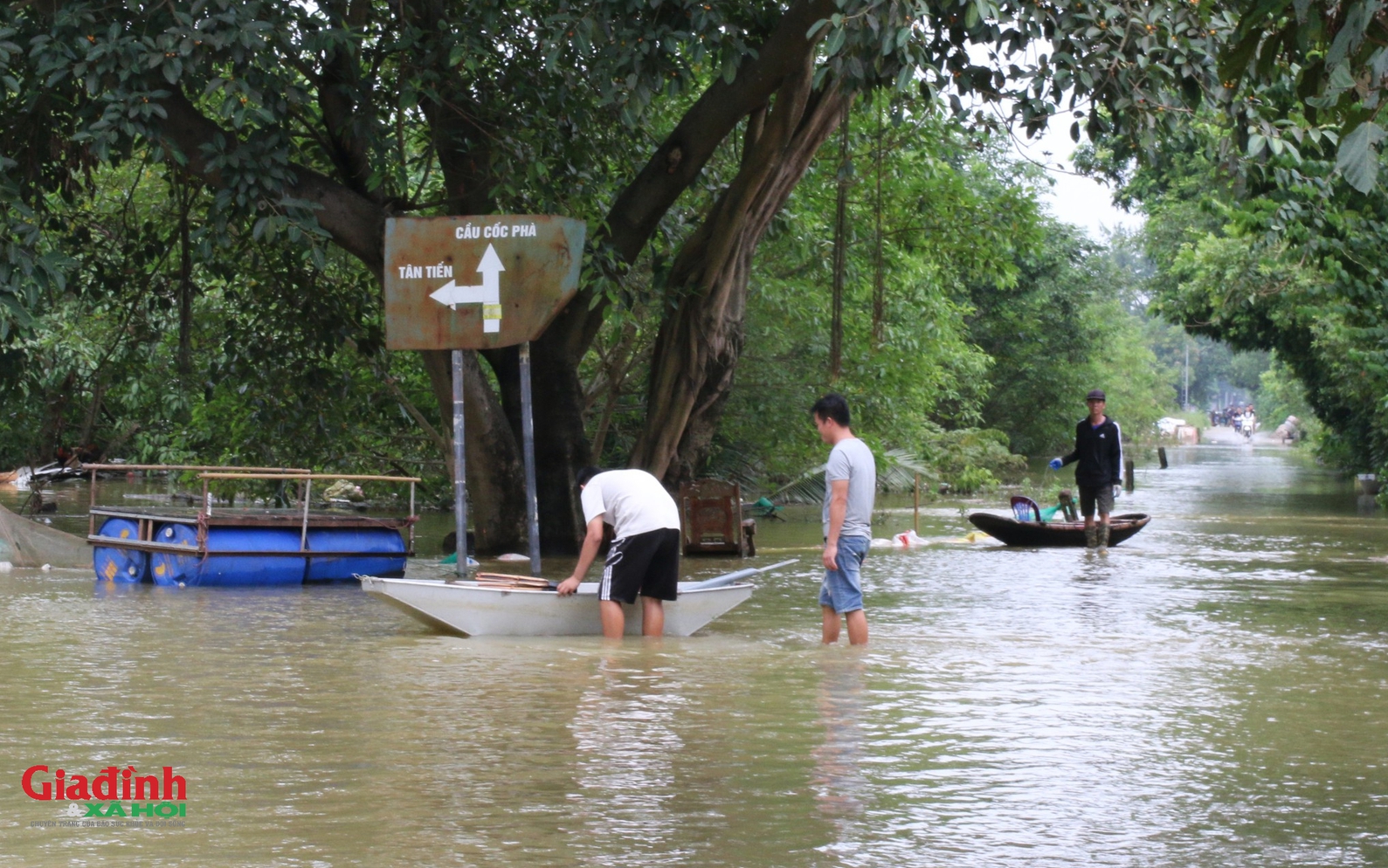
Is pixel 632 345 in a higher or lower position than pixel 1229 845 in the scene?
higher

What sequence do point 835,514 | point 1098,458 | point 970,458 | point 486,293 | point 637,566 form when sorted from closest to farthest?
1. point 835,514
2. point 637,566
3. point 486,293
4. point 1098,458
5. point 970,458

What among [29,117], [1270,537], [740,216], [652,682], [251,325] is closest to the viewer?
[652,682]

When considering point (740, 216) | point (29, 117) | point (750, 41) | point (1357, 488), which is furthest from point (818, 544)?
point (1357, 488)

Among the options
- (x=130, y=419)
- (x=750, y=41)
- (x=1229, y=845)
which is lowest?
(x=1229, y=845)

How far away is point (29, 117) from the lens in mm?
15367

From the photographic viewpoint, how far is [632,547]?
10.5m

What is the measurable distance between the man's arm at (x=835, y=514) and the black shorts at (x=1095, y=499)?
374 inches

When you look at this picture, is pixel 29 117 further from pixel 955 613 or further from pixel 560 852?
pixel 560 852

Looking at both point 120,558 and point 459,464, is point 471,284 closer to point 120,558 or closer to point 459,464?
point 459,464

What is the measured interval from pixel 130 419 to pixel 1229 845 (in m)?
34.1

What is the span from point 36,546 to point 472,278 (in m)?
7.89

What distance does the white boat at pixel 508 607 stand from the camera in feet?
34.4

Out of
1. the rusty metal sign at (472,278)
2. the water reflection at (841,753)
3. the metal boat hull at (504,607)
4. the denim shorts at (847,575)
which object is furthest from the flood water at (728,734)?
the rusty metal sign at (472,278)

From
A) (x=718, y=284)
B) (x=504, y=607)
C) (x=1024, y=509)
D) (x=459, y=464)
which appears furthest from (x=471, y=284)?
(x=1024, y=509)
